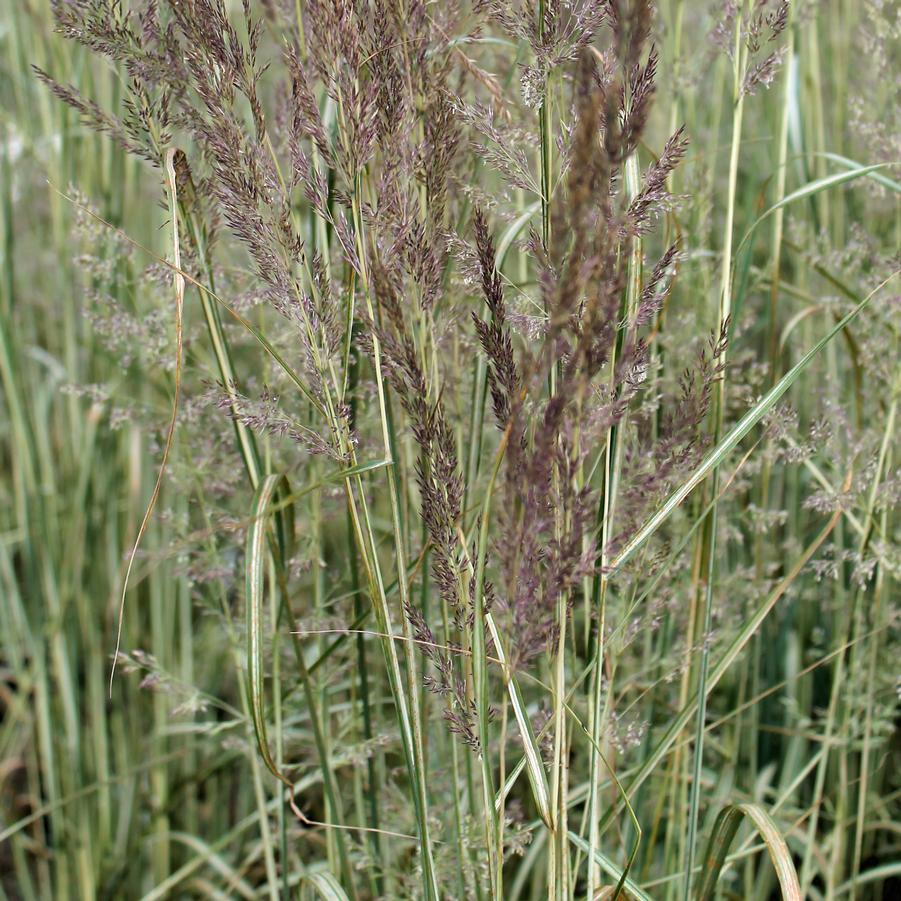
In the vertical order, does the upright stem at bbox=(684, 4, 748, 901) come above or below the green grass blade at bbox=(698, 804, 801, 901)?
above

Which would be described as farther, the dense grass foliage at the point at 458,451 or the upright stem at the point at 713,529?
the upright stem at the point at 713,529

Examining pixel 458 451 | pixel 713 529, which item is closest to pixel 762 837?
pixel 713 529

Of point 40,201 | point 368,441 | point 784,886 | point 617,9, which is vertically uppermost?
point 40,201

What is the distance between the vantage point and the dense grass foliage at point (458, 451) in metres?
0.75

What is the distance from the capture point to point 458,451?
1.15 metres

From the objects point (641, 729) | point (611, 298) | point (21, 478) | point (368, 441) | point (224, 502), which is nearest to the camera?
point (611, 298)

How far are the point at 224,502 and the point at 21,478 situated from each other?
0.39 m

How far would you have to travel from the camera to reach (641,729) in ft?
3.23

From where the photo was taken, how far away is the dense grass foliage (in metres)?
0.75

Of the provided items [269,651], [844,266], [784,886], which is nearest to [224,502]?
[269,651]

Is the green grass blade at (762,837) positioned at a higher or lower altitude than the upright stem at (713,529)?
lower

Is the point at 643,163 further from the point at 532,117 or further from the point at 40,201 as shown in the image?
the point at 40,201

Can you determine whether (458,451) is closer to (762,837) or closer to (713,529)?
(713,529)

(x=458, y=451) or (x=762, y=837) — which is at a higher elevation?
(x=458, y=451)
